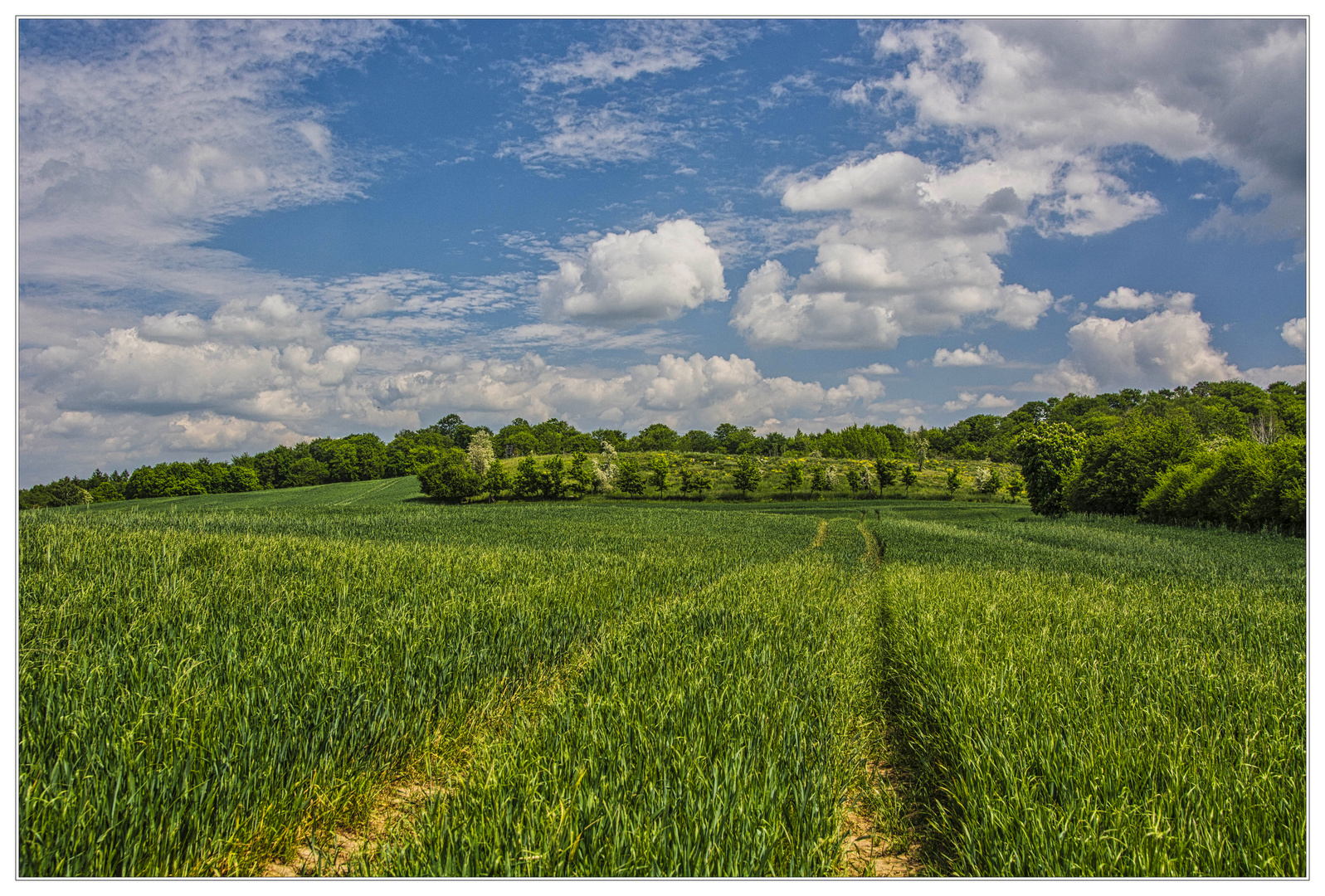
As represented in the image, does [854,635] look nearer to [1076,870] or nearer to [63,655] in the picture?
[1076,870]

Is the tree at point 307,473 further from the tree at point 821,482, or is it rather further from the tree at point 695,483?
the tree at point 821,482

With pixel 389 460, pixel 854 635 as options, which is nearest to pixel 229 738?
pixel 854 635

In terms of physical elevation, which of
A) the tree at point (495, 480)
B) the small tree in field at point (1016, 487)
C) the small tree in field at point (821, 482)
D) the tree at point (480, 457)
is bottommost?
the small tree in field at point (1016, 487)

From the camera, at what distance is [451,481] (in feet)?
231

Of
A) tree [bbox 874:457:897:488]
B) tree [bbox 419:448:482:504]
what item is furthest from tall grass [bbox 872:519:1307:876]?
tree [bbox 874:457:897:488]

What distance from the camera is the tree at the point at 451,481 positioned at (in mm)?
70375

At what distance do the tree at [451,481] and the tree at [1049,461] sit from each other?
204 feet

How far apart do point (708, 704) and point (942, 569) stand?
Answer: 13202 millimetres

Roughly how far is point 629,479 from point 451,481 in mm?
23798

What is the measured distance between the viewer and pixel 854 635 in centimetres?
821

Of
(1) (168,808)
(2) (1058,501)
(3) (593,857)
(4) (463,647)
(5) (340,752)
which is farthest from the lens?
(2) (1058,501)

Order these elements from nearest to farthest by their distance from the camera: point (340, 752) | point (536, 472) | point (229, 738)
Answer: point (229, 738) → point (340, 752) → point (536, 472)

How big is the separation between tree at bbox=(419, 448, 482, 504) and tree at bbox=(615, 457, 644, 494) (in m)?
19.7

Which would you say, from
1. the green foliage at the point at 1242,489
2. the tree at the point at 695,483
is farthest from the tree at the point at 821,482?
the green foliage at the point at 1242,489
